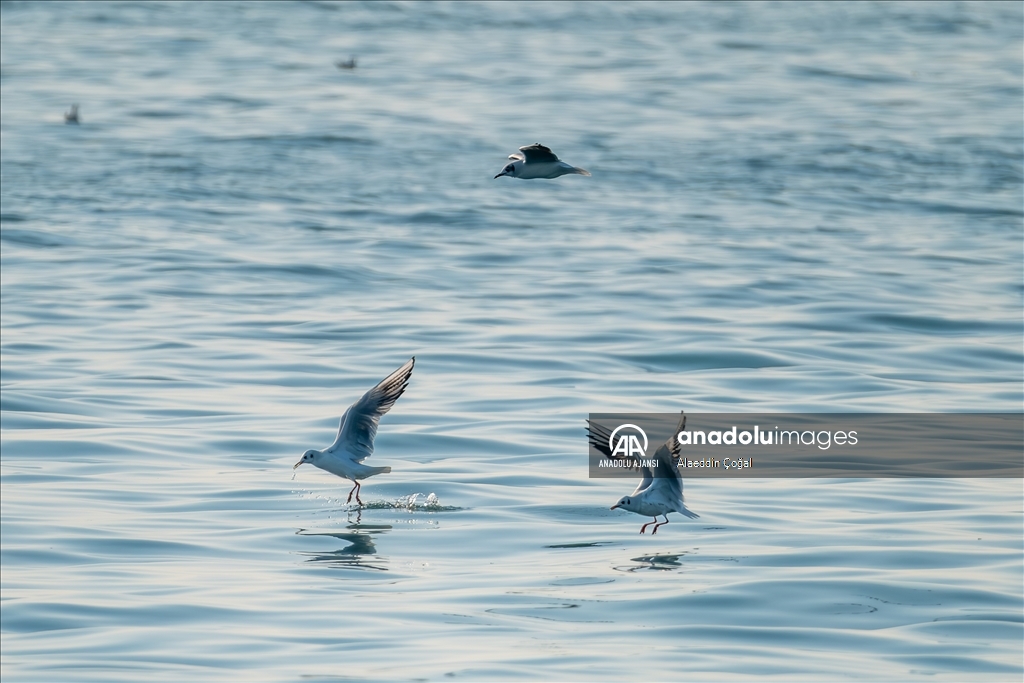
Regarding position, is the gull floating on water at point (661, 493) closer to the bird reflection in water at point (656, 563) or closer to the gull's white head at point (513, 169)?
the bird reflection in water at point (656, 563)

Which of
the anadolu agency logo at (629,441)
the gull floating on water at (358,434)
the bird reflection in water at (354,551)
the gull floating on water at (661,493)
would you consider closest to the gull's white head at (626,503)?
the gull floating on water at (661,493)

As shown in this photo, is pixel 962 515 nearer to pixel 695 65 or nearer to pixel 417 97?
pixel 417 97

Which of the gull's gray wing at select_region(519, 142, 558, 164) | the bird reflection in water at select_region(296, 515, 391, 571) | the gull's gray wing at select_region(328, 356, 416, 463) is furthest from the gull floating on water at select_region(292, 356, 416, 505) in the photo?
the gull's gray wing at select_region(519, 142, 558, 164)

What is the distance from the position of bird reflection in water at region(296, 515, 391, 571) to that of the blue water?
4 cm

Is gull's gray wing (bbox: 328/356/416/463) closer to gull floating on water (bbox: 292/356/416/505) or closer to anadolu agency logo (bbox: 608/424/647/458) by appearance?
gull floating on water (bbox: 292/356/416/505)

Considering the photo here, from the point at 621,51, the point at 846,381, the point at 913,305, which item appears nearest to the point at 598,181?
the point at 913,305

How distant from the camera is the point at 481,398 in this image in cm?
1426

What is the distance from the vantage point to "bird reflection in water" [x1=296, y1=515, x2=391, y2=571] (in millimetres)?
9508

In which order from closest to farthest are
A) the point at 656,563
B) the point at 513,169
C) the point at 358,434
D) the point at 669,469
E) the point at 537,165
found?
the point at 656,563 < the point at 669,469 < the point at 537,165 < the point at 513,169 < the point at 358,434

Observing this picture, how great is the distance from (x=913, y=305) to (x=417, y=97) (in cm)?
2072

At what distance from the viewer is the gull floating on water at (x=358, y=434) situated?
1041 cm

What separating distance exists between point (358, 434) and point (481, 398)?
361 centimetres

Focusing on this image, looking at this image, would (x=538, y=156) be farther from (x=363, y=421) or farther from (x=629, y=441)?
(x=629, y=441)

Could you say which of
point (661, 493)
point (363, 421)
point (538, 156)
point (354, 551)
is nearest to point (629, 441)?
point (661, 493)
